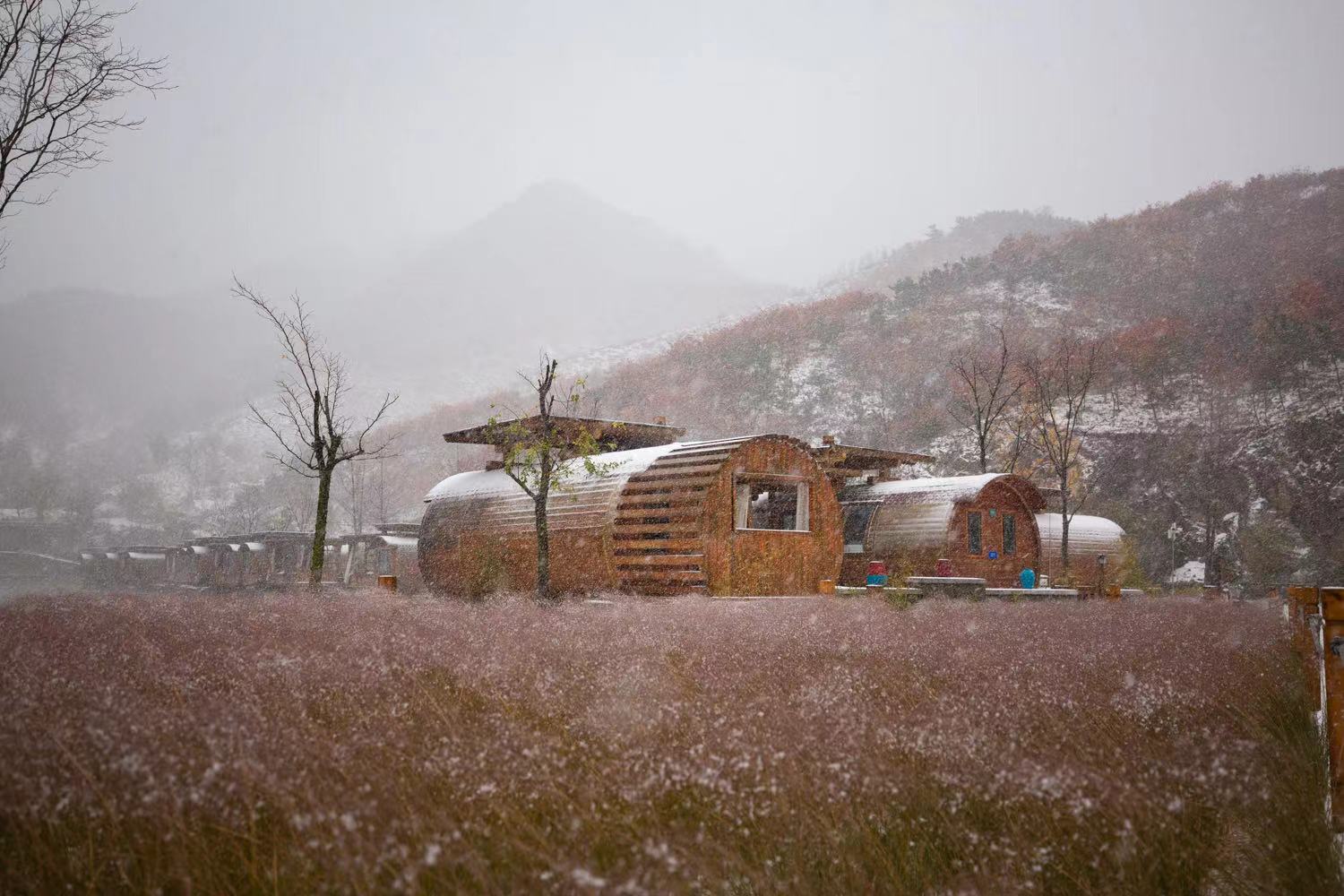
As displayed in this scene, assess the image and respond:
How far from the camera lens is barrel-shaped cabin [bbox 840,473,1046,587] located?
22.4 metres

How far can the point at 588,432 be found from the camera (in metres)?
18.7

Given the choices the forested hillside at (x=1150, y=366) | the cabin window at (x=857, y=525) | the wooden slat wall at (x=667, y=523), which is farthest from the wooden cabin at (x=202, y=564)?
the forested hillside at (x=1150, y=366)

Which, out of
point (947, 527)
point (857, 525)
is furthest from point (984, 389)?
point (947, 527)

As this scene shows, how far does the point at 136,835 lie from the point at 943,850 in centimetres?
321

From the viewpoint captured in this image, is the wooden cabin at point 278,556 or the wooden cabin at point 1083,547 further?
the wooden cabin at point 278,556

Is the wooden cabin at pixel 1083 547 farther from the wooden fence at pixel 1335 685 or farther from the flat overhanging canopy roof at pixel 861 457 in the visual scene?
the wooden fence at pixel 1335 685

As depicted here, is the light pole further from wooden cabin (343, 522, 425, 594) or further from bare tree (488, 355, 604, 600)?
wooden cabin (343, 522, 425, 594)

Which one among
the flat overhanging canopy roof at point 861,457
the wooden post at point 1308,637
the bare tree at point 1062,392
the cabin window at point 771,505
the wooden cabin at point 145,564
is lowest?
the wooden cabin at point 145,564

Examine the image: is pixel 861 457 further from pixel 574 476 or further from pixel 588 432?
pixel 574 476

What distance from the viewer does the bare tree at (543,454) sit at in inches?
643

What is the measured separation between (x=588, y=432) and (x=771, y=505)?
24.1 ft

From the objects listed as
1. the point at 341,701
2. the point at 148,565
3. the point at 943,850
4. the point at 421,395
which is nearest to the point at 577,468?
the point at 341,701

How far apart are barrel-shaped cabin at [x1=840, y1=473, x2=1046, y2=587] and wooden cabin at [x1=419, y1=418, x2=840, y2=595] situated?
4819 millimetres

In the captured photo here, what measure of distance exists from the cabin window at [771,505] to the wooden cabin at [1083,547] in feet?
33.0
